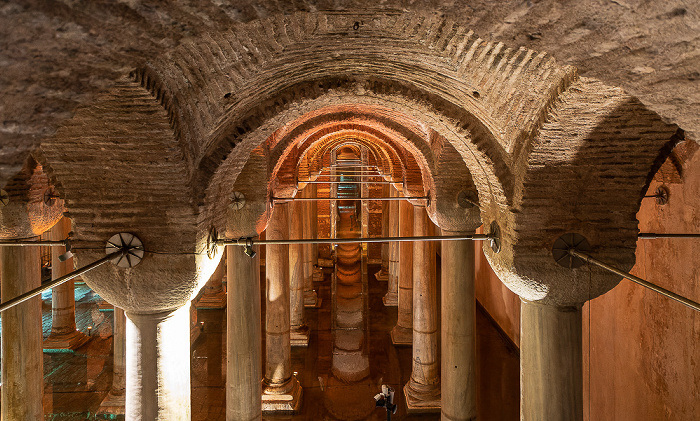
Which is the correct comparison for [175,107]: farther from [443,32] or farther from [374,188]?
[374,188]

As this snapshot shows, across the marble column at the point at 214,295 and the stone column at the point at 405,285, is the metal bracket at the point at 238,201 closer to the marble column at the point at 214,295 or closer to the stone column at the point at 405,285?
the stone column at the point at 405,285

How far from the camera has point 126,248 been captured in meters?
3.85

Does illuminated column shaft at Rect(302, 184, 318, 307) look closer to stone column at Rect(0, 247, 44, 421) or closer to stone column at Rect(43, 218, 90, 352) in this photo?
stone column at Rect(43, 218, 90, 352)

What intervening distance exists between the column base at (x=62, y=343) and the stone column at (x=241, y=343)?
6.14 metres

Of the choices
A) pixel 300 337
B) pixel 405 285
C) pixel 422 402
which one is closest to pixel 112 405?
pixel 300 337

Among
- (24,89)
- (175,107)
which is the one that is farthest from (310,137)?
(24,89)

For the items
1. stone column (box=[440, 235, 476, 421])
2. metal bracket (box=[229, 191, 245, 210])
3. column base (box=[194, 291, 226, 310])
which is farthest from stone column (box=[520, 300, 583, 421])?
column base (box=[194, 291, 226, 310])

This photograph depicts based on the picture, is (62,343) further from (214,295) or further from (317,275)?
(317,275)

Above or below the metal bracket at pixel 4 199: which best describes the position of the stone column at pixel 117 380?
below

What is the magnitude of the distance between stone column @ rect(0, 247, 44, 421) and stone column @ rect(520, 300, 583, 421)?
5.58m

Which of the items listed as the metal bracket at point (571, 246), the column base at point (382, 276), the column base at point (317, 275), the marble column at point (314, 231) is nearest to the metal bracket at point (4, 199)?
the metal bracket at point (571, 246)

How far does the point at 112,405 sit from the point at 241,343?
130 inches

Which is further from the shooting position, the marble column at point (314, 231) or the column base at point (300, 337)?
the marble column at point (314, 231)

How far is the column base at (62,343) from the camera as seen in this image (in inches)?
436
